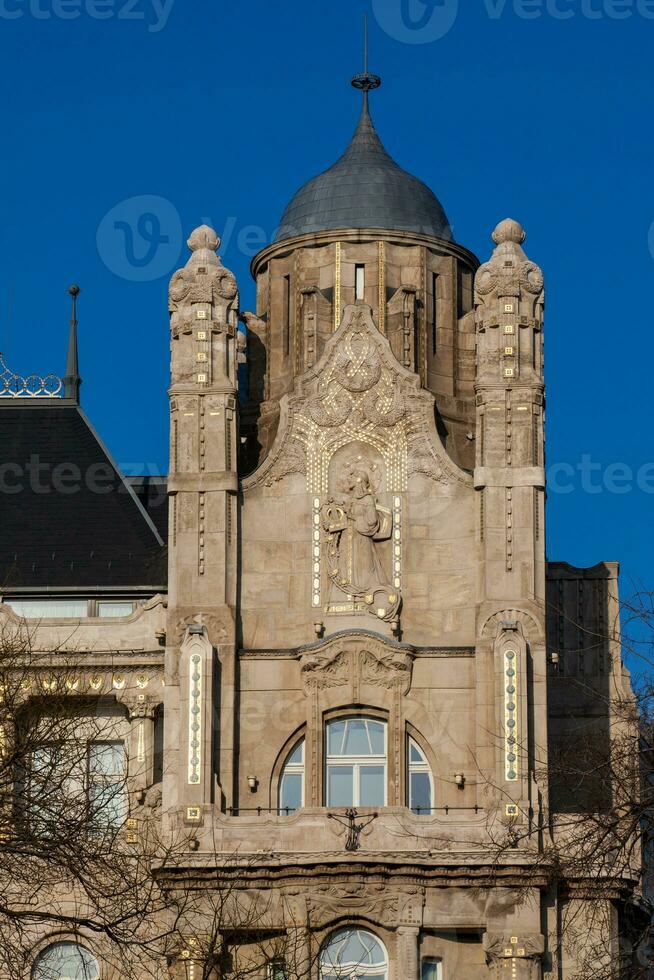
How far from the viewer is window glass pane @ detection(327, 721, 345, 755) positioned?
59438mm

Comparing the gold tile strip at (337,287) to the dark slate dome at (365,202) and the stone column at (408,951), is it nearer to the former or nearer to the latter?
the dark slate dome at (365,202)

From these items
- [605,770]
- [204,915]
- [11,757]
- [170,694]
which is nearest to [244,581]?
[170,694]

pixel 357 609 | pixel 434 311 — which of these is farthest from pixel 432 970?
pixel 434 311

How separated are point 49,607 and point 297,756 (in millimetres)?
7368

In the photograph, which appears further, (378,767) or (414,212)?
(414,212)

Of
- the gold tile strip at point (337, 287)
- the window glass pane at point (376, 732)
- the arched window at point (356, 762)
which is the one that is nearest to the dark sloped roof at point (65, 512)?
the arched window at point (356, 762)

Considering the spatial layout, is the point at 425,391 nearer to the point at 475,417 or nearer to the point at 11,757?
the point at 475,417

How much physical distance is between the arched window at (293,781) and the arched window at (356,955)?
11.6 feet

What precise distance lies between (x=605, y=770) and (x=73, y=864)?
36.6ft

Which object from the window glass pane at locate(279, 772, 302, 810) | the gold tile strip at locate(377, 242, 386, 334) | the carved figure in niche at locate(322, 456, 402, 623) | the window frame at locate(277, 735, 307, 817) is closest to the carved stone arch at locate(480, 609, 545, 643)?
the carved figure in niche at locate(322, 456, 402, 623)

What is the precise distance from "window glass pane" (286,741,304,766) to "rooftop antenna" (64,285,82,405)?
1369cm

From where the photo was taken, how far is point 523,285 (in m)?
60.9

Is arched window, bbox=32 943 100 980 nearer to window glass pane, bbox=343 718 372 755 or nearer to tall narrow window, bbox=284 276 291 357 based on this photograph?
window glass pane, bbox=343 718 372 755

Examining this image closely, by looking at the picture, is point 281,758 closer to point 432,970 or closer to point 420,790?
point 420,790
